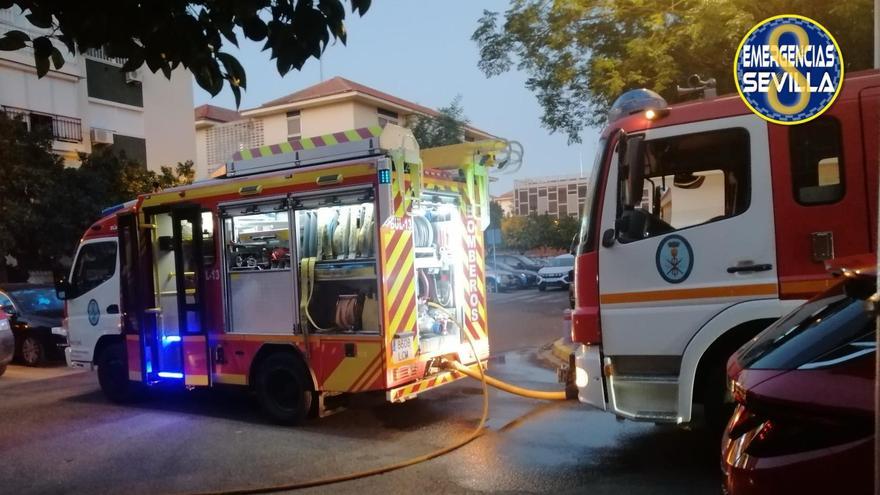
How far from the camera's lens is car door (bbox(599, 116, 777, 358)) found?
15.3 feet

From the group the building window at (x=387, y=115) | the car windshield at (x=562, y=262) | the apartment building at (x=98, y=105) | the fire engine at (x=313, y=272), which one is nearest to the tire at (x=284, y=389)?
the fire engine at (x=313, y=272)

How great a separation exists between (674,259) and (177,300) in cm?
561

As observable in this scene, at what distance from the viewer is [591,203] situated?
516cm

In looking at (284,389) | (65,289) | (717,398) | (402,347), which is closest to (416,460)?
(402,347)

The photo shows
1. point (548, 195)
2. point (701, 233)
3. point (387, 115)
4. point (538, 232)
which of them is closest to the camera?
point (701, 233)

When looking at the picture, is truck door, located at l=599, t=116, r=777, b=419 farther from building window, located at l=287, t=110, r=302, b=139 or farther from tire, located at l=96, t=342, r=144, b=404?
building window, located at l=287, t=110, r=302, b=139

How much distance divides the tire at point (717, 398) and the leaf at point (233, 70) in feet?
11.5

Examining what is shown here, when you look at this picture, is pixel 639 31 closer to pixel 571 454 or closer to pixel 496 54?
pixel 496 54

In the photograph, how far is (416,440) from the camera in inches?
260

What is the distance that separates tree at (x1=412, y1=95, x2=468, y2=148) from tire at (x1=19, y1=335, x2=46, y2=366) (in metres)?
18.8

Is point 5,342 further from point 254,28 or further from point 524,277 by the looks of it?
point 524,277

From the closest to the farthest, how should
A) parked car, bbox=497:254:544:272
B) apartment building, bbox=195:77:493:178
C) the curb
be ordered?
1. the curb
2. parked car, bbox=497:254:544:272
3. apartment building, bbox=195:77:493:178

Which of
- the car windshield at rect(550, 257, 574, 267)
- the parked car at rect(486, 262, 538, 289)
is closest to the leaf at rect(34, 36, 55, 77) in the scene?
the car windshield at rect(550, 257, 574, 267)

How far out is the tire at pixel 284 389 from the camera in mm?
7160
